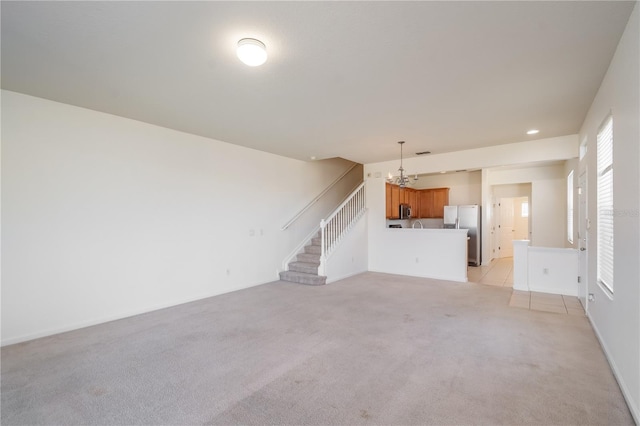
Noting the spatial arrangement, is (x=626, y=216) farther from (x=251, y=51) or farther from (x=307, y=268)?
(x=307, y=268)

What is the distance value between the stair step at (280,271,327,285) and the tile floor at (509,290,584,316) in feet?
10.6

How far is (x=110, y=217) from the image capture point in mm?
4012

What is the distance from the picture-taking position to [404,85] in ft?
10.3

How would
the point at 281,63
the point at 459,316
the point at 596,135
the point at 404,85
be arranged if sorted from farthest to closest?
the point at 459,316
the point at 596,135
the point at 404,85
the point at 281,63

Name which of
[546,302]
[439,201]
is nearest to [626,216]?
[546,302]

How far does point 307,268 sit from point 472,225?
17.0 feet

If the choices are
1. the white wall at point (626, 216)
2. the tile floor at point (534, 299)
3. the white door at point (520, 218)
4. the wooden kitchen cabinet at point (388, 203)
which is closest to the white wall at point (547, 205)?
the tile floor at point (534, 299)

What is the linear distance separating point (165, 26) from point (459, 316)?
4534 mm

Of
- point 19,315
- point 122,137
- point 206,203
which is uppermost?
point 122,137

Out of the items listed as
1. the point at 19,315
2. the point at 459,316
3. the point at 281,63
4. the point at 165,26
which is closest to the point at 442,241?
the point at 459,316

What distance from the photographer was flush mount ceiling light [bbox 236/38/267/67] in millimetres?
2338

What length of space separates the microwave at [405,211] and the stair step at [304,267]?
3326 mm

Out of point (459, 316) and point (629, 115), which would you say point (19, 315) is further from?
point (629, 115)

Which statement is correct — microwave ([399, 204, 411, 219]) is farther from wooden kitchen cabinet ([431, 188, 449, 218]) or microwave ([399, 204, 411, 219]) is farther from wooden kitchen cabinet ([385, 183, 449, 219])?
wooden kitchen cabinet ([431, 188, 449, 218])
